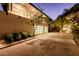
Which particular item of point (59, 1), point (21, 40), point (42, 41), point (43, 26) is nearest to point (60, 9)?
point (59, 1)

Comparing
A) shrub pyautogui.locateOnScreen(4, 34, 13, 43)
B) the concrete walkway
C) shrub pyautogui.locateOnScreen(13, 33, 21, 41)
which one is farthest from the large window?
shrub pyautogui.locateOnScreen(4, 34, 13, 43)

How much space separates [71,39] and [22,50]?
0.89m

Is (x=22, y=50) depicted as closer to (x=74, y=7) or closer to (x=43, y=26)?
(x=43, y=26)

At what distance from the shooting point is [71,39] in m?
3.13

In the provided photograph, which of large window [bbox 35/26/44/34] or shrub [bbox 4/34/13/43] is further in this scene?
large window [bbox 35/26/44/34]

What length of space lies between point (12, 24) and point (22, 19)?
21 cm

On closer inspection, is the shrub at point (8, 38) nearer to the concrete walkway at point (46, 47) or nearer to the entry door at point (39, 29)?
the concrete walkway at point (46, 47)

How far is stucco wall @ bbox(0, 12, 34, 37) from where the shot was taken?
3.05 m

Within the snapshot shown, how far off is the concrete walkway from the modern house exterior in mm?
207

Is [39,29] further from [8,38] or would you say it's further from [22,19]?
[8,38]

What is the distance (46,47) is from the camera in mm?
3125

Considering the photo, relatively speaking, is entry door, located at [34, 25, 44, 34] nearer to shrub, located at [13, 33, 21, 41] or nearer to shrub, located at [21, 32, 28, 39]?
shrub, located at [21, 32, 28, 39]

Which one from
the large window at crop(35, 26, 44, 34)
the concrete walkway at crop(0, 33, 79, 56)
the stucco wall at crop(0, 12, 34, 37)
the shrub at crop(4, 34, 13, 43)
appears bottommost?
the concrete walkway at crop(0, 33, 79, 56)

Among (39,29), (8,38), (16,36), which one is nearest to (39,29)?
(39,29)
